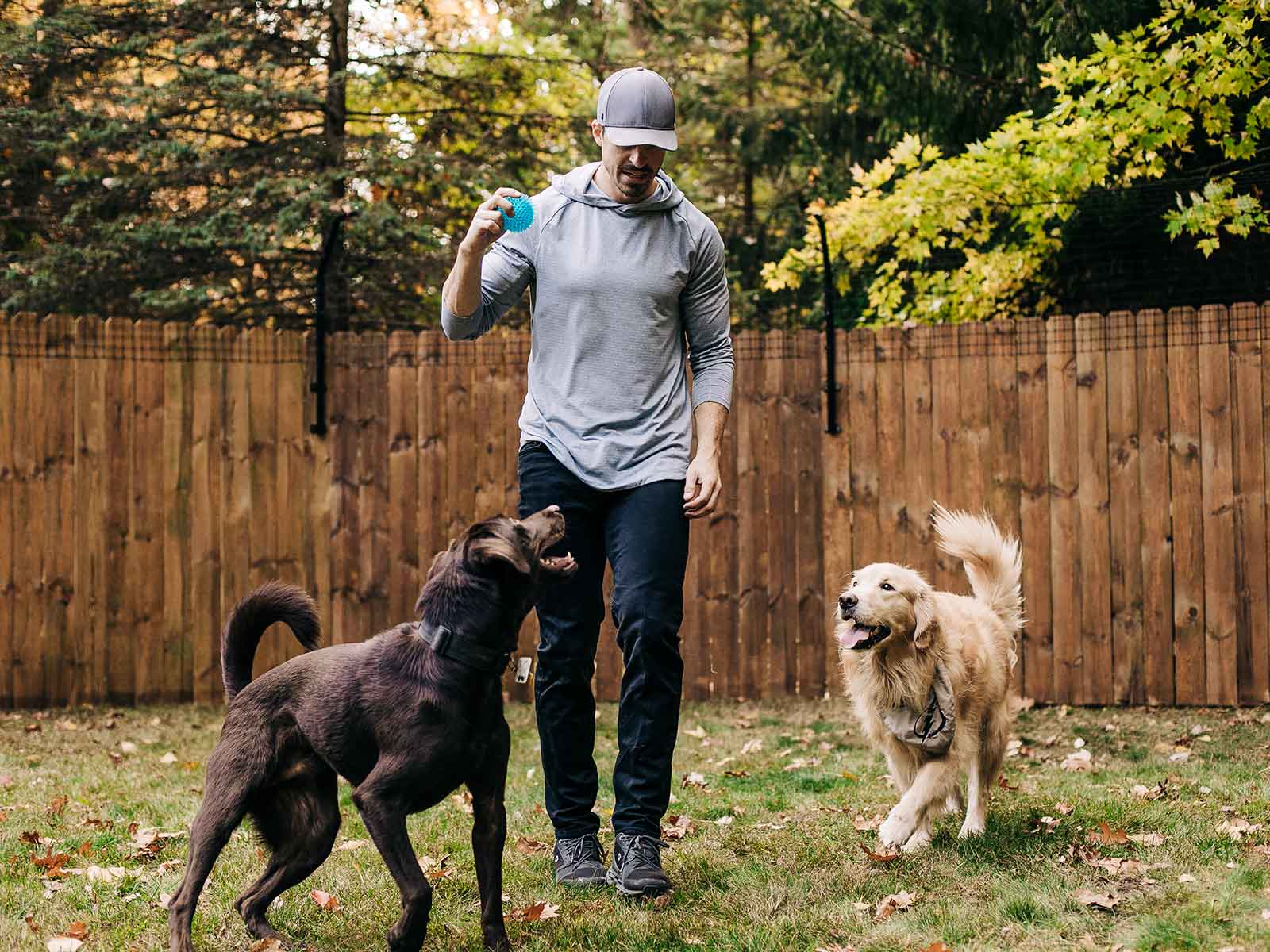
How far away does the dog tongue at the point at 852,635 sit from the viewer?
4.36m

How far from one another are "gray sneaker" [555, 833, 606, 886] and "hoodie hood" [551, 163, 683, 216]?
198cm

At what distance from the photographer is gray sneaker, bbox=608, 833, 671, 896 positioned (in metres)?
3.48

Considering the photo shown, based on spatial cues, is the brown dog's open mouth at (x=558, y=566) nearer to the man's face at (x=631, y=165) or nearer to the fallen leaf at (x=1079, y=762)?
the man's face at (x=631, y=165)

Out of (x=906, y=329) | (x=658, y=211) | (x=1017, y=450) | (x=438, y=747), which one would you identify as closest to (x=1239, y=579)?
(x=1017, y=450)

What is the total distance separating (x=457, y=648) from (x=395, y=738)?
266 millimetres

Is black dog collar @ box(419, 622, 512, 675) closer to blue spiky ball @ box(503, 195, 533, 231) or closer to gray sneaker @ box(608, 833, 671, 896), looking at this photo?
gray sneaker @ box(608, 833, 671, 896)

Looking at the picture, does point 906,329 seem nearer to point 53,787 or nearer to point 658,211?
point 658,211

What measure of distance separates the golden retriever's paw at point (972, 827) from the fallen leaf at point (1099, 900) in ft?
3.07

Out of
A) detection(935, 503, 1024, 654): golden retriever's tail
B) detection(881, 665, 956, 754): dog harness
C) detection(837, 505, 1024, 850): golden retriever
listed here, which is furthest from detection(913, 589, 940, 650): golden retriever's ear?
detection(935, 503, 1024, 654): golden retriever's tail

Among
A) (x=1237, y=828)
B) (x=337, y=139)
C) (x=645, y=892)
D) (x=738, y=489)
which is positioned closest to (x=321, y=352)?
(x=738, y=489)

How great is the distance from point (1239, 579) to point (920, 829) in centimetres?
358

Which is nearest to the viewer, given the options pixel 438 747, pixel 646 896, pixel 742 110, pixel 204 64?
pixel 438 747

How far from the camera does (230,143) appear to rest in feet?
39.0

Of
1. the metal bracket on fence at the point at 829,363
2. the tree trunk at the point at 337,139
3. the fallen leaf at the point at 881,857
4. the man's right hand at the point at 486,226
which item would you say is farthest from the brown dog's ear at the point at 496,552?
the tree trunk at the point at 337,139
